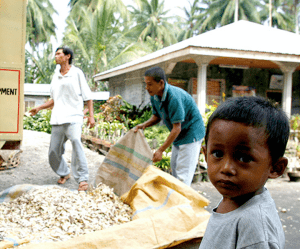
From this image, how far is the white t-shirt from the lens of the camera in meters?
4.33

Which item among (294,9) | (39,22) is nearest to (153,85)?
(39,22)

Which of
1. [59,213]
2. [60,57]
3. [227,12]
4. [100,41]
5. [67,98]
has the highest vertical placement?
[227,12]

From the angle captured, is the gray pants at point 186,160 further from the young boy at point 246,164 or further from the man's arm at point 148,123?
the young boy at point 246,164

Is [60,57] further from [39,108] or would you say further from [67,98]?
[39,108]

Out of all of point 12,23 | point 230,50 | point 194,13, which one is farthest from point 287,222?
point 194,13

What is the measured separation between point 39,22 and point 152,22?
44.4ft

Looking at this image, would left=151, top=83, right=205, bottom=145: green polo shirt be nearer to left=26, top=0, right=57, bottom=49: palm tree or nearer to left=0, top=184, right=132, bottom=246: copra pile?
left=0, top=184, right=132, bottom=246: copra pile

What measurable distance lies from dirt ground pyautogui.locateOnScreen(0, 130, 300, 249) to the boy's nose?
259 centimetres

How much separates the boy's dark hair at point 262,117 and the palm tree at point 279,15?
134 feet

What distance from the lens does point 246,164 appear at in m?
1.00

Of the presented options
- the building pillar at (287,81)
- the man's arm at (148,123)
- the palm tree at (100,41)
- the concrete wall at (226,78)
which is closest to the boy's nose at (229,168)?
the man's arm at (148,123)

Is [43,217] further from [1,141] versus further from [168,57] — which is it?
[168,57]

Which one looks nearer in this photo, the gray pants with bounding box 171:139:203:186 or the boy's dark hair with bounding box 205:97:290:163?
the boy's dark hair with bounding box 205:97:290:163

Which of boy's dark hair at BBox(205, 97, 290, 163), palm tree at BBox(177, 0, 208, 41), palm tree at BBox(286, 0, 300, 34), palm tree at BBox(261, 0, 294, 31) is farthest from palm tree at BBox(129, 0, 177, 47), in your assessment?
boy's dark hair at BBox(205, 97, 290, 163)
